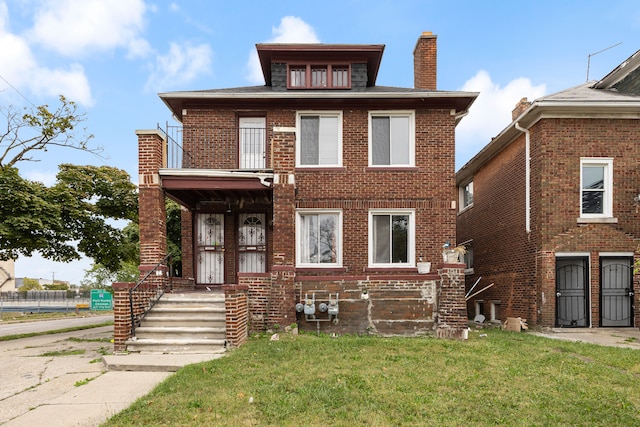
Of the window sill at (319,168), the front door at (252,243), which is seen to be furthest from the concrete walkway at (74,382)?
the window sill at (319,168)

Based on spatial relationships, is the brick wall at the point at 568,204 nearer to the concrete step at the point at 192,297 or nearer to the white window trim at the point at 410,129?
the white window trim at the point at 410,129

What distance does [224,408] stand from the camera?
17.5 ft

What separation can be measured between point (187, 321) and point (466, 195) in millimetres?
14704

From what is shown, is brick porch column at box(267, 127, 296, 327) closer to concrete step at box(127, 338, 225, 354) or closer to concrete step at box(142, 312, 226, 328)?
concrete step at box(142, 312, 226, 328)

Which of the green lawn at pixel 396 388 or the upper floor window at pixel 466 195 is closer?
the green lawn at pixel 396 388

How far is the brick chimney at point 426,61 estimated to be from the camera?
15.2 metres

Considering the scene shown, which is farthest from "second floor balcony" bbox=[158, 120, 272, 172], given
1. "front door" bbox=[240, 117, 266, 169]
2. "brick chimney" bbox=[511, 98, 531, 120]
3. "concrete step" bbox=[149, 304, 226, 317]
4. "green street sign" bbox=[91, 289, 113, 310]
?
"green street sign" bbox=[91, 289, 113, 310]

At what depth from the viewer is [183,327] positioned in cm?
951

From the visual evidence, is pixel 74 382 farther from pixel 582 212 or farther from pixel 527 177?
pixel 582 212

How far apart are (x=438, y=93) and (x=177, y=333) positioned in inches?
361

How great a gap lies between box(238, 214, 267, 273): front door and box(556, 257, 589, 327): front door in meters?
8.49

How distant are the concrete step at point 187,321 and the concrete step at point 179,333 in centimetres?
30

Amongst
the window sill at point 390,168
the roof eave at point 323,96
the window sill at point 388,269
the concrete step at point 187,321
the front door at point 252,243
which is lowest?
the concrete step at point 187,321

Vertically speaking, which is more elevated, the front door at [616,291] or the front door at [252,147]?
the front door at [252,147]
